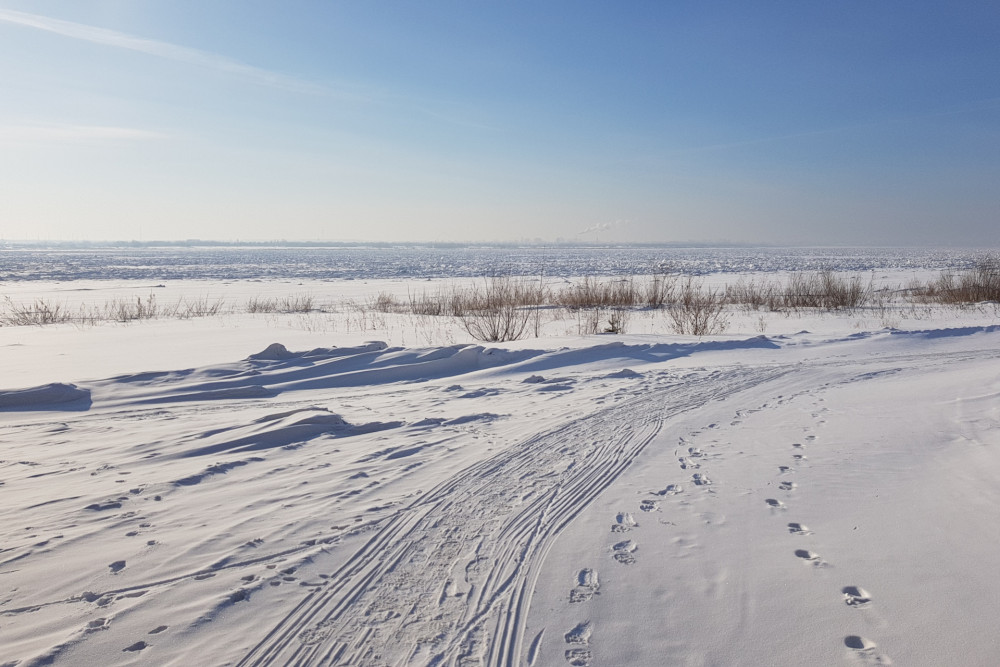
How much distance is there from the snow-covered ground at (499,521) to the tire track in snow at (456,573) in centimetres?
2

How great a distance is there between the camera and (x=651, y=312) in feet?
61.5

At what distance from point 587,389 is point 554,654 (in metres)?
5.33

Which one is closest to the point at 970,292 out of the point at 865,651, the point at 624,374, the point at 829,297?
the point at 829,297

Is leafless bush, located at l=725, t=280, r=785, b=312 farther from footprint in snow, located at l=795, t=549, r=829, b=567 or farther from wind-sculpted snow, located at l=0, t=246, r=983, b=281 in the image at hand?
footprint in snow, located at l=795, t=549, r=829, b=567

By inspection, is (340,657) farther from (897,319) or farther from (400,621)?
(897,319)

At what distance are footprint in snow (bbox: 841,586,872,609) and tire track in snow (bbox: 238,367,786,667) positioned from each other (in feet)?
4.79

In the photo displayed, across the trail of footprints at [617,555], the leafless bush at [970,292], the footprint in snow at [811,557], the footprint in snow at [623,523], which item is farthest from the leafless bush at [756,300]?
the footprint in snow at [811,557]

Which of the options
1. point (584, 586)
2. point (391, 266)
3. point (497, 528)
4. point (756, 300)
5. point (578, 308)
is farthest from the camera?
point (391, 266)

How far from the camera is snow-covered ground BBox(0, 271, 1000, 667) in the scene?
266 centimetres

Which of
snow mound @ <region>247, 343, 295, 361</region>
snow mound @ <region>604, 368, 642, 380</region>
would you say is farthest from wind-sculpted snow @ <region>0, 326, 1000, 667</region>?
snow mound @ <region>247, 343, 295, 361</region>

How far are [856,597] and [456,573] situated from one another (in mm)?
1909

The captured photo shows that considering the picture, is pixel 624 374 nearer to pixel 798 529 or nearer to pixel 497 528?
pixel 798 529

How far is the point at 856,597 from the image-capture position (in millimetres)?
2934

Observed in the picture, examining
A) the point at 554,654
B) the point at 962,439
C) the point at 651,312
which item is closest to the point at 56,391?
the point at 554,654
